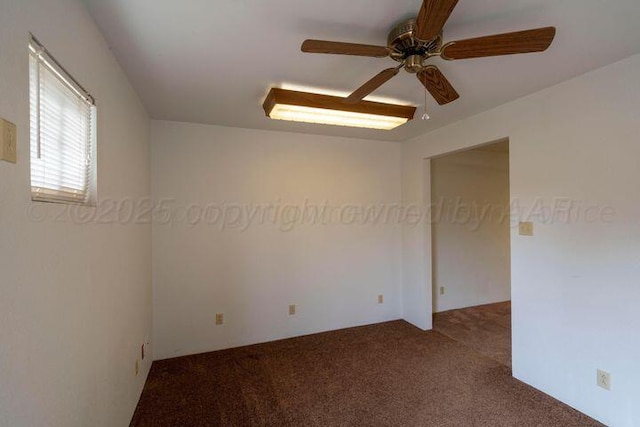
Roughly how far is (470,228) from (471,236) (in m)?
0.12

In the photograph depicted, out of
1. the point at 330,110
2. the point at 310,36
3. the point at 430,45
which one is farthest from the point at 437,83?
the point at 330,110

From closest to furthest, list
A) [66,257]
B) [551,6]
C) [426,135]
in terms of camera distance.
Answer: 1. [66,257]
2. [551,6]
3. [426,135]

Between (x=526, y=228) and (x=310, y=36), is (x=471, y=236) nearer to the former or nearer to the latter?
(x=526, y=228)

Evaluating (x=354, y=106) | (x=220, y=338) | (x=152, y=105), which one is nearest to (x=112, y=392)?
(x=220, y=338)

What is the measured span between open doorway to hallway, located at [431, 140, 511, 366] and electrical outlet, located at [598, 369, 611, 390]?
1829mm

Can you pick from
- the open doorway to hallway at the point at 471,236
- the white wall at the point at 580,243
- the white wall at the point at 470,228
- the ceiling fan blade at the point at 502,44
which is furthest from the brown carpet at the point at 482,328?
the ceiling fan blade at the point at 502,44

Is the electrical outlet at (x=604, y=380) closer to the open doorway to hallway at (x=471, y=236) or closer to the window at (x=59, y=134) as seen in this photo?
the open doorway to hallway at (x=471, y=236)

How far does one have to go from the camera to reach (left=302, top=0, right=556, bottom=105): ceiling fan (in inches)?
45.5

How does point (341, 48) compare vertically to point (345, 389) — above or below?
above

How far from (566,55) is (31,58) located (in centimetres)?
264

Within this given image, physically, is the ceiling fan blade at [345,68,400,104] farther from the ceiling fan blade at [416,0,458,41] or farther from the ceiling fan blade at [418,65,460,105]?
the ceiling fan blade at [416,0,458,41]

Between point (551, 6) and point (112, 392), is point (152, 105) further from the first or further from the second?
point (551, 6)

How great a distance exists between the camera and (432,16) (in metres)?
1.12

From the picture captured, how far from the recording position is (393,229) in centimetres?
393
